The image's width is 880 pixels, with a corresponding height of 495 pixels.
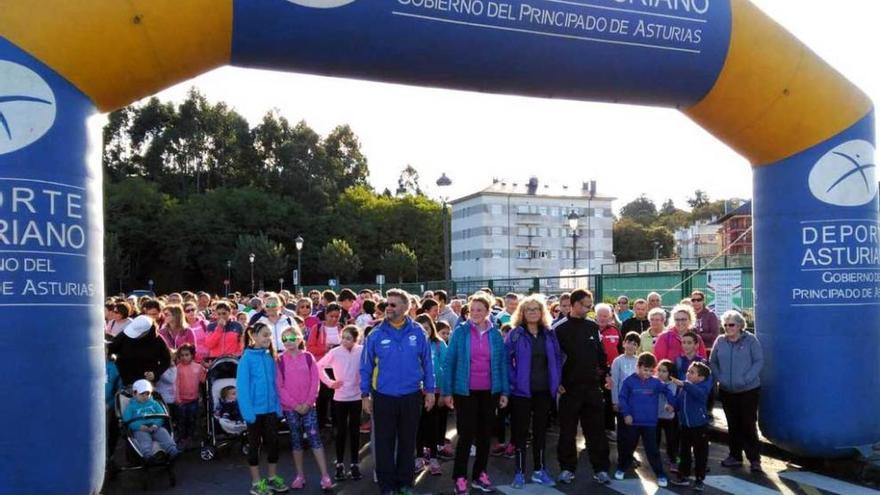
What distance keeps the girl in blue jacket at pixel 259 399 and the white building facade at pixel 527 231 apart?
86187 millimetres

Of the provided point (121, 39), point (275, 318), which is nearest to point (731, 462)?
point (275, 318)

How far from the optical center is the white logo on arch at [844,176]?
7895 millimetres

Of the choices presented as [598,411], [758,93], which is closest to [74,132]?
[598,411]

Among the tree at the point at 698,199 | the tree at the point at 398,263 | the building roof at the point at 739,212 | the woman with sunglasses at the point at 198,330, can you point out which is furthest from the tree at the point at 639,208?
the woman with sunglasses at the point at 198,330

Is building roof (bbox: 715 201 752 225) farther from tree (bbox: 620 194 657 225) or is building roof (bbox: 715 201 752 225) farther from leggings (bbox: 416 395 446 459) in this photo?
leggings (bbox: 416 395 446 459)

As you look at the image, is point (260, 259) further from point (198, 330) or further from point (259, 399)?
point (259, 399)

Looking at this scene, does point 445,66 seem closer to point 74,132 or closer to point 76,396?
point 74,132

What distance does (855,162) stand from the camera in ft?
26.2

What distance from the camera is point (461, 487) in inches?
284

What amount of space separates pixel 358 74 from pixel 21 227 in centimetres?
291

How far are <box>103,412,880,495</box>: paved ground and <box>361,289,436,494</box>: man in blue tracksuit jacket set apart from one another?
588 mm

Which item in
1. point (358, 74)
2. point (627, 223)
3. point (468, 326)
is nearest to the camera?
point (358, 74)

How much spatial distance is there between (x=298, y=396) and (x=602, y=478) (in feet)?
10.3

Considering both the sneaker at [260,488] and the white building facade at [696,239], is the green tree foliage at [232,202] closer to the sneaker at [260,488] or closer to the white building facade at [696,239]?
the white building facade at [696,239]
